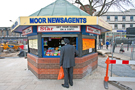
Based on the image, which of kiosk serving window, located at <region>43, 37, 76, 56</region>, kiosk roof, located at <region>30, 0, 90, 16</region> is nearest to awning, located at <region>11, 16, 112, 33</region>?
kiosk roof, located at <region>30, 0, 90, 16</region>

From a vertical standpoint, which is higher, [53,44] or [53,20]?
[53,20]

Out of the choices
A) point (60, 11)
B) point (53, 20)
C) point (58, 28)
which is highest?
point (60, 11)

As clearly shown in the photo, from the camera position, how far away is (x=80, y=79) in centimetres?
391

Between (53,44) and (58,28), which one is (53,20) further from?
(53,44)

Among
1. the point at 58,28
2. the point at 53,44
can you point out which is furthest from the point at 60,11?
the point at 53,44

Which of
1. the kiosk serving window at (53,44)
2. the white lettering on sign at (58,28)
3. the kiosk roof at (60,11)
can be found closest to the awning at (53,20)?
the white lettering on sign at (58,28)

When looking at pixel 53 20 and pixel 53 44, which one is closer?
pixel 53 20

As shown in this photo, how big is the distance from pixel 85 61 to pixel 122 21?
113 feet

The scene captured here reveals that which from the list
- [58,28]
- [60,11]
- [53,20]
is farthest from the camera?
[60,11]

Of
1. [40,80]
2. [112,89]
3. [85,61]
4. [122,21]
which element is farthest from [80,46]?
[122,21]

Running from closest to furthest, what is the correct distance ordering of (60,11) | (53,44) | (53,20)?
(53,20), (60,11), (53,44)

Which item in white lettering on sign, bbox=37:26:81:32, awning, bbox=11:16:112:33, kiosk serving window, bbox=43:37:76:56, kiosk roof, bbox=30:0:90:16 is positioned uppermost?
kiosk roof, bbox=30:0:90:16

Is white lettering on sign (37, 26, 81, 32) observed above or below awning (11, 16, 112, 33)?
below

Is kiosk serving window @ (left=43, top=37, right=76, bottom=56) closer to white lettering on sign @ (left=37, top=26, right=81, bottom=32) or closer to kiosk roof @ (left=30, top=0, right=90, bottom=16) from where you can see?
white lettering on sign @ (left=37, top=26, right=81, bottom=32)
